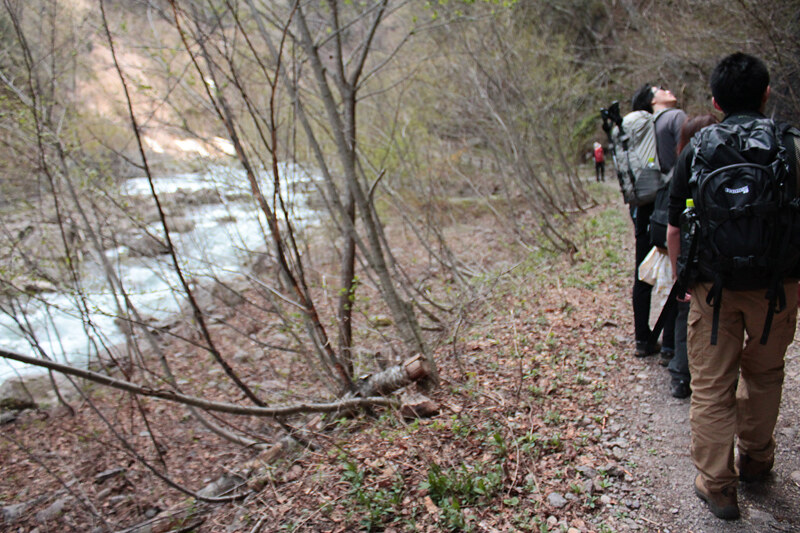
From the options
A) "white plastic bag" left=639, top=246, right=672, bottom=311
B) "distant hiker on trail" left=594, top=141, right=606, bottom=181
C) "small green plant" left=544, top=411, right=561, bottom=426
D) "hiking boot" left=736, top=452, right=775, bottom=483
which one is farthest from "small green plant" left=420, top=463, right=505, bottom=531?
"distant hiker on trail" left=594, top=141, right=606, bottom=181

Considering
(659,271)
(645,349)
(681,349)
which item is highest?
(659,271)

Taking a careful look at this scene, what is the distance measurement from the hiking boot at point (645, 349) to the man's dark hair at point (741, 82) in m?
2.22

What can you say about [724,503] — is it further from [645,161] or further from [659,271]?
[645,161]

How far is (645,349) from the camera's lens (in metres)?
3.94

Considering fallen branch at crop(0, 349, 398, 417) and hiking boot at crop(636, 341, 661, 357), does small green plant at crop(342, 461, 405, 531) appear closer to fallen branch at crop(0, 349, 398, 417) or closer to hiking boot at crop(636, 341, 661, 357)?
fallen branch at crop(0, 349, 398, 417)

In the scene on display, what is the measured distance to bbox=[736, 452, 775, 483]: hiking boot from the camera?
8.03 feet

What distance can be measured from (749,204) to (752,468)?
4.65 feet

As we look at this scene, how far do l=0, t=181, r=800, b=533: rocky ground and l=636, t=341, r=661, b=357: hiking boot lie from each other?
6 centimetres

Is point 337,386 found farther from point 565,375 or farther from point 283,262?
point 565,375

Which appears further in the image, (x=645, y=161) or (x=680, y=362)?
(x=645, y=161)

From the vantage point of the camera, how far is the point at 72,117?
6375 mm

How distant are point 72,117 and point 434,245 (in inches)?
289

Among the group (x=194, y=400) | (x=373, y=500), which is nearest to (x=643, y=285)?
(x=373, y=500)

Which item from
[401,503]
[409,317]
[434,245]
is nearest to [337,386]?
[409,317]
